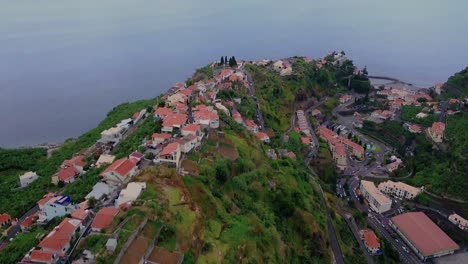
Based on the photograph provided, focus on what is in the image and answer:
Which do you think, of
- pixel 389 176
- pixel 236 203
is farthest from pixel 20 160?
pixel 389 176

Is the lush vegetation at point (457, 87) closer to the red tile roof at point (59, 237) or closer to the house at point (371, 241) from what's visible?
the house at point (371, 241)

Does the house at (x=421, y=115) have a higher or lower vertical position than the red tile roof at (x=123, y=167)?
lower

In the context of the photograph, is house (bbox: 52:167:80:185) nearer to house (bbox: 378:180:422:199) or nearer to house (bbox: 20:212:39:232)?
house (bbox: 20:212:39:232)

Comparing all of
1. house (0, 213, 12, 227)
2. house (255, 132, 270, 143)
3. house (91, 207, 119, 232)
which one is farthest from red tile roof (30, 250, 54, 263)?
house (255, 132, 270, 143)

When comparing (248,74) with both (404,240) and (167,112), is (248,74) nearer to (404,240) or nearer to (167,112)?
(167,112)

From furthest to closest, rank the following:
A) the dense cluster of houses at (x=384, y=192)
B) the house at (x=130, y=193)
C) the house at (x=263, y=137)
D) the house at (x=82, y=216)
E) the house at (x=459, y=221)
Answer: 1. the house at (x=263, y=137)
2. the dense cluster of houses at (x=384, y=192)
3. the house at (x=459, y=221)
4. the house at (x=130, y=193)
5. the house at (x=82, y=216)

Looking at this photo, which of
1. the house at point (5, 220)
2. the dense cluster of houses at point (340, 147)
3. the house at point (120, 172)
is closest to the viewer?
the house at point (120, 172)

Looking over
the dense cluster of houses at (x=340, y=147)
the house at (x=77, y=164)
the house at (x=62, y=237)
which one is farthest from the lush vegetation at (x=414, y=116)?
the house at (x=62, y=237)
